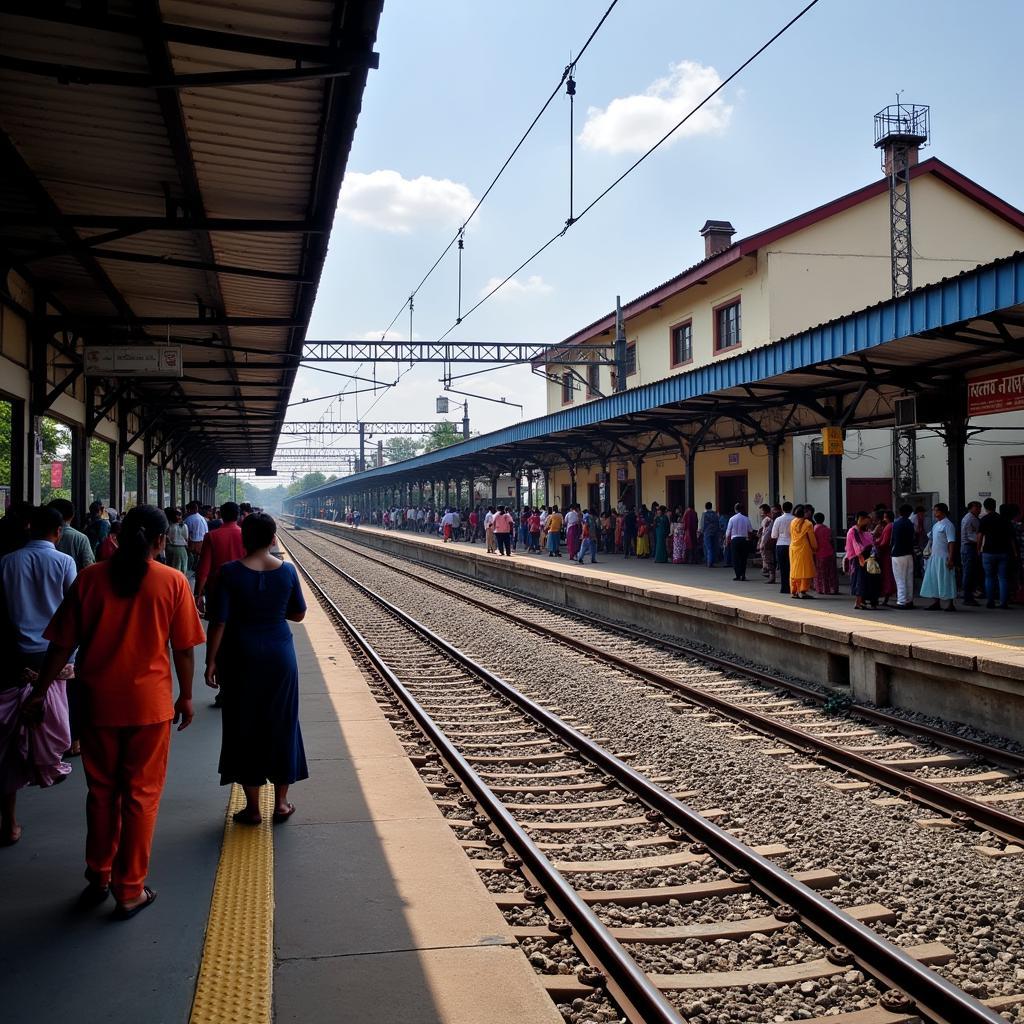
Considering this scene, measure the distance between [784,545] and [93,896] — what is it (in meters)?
12.4

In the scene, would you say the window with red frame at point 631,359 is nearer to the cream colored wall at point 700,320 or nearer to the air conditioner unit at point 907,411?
the cream colored wall at point 700,320

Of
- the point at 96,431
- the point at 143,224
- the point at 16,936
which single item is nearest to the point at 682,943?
the point at 16,936

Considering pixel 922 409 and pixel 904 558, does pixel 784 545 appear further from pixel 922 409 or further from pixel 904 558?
pixel 922 409

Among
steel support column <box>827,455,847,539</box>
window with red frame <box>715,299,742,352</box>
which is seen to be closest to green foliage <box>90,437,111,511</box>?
window with red frame <box>715,299,742,352</box>

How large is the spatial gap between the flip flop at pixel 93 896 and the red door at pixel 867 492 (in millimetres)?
21466

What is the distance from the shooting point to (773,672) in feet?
36.9

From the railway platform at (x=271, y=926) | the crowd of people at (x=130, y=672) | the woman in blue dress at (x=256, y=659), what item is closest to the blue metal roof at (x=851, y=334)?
the railway platform at (x=271, y=926)

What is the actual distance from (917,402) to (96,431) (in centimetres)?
1288

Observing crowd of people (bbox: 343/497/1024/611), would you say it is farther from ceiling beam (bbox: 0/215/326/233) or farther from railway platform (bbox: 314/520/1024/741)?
ceiling beam (bbox: 0/215/326/233)

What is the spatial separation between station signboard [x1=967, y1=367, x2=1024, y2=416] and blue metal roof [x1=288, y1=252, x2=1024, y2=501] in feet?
5.34

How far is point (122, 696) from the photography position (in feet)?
12.8

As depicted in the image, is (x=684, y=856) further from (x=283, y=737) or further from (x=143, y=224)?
(x=143, y=224)

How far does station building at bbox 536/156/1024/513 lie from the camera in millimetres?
21750

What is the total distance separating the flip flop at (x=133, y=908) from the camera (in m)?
3.91
